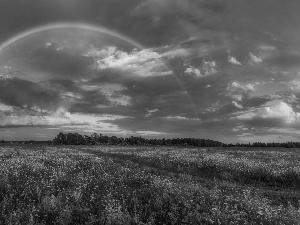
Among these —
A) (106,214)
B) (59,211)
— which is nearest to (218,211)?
(106,214)

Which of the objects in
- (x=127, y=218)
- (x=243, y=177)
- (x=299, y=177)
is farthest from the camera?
(x=243, y=177)

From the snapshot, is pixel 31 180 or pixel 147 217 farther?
pixel 31 180

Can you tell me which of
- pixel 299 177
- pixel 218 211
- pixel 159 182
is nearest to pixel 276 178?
pixel 299 177

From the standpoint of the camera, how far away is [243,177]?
63.3 feet

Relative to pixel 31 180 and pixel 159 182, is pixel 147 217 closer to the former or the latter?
pixel 159 182

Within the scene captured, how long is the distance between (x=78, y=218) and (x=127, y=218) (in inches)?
53.1

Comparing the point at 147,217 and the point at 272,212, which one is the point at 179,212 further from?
the point at 272,212

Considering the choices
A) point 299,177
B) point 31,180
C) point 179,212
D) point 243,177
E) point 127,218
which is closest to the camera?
point 127,218

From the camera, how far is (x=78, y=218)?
8352 millimetres

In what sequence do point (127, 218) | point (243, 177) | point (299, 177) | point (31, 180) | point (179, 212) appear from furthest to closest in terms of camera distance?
point (243, 177) < point (299, 177) < point (31, 180) < point (179, 212) < point (127, 218)

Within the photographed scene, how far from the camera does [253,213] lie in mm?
8945

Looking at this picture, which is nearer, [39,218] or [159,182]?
[39,218]

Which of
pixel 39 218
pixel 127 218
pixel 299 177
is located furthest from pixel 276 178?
pixel 39 218

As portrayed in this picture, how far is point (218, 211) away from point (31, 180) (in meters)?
7.48
